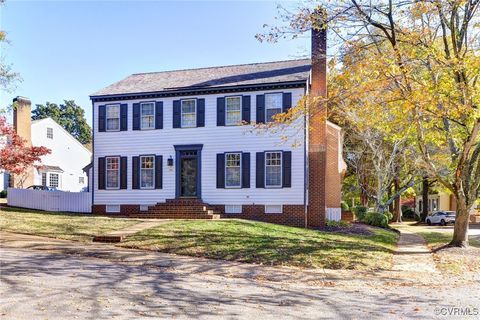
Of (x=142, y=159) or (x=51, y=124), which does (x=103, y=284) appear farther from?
(x=51, y=124)

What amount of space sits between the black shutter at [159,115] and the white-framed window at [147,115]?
0.65 feet

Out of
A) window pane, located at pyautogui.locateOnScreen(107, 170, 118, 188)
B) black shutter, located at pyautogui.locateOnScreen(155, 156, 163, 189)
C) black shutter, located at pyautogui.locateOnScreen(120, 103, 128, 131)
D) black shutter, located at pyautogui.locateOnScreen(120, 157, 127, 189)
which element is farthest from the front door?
window pane, located at pyautogui.locateOnScreen(107, 170, 118, 188)

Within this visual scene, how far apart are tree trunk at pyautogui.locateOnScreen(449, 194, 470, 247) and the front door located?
37.6 feet

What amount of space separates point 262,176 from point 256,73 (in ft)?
17.3

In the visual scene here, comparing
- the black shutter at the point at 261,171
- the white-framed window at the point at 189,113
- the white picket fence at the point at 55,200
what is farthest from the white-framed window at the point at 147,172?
the black shutter at the point at 261,171

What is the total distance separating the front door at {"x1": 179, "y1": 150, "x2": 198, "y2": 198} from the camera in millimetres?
22359


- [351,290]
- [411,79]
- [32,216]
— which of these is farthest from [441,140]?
[32,216]

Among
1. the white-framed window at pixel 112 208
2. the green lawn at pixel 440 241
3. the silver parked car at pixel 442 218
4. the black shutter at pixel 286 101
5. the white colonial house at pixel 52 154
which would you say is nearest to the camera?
the green lawn at pixel 440 241

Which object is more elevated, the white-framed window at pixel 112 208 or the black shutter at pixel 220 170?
the black shutter at pixel 220 170

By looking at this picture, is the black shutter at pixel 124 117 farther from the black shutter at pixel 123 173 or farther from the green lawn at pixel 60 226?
the green lawn at pixel 60 226

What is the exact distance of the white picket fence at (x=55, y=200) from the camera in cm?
2478

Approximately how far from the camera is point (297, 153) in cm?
2086

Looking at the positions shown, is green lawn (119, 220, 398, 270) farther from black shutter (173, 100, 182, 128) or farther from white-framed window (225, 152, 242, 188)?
black shutter (173, 100, 182, 128)

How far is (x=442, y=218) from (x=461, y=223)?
2422cm
